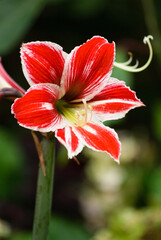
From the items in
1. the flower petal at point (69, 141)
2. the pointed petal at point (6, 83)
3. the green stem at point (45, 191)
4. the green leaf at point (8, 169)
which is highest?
the pointed petal at point (6, 83)

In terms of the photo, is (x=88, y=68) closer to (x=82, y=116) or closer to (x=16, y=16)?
(x=82, y=116)

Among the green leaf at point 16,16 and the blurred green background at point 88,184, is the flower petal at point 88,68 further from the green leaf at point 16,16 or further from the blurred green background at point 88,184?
the green leaf at point 16,16

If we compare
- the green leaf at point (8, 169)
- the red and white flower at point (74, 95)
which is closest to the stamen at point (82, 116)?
the red and white flower at point (74, 95)

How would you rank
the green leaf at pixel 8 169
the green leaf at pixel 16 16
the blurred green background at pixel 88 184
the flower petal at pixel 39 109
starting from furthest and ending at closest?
the green leaf at pixel 16 16 < the green leaf at pixel 8 169 < the blurred green background at pixel 88 184 < the flower petal at pixel 39 109

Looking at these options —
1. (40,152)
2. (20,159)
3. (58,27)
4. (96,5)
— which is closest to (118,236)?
(20,159)

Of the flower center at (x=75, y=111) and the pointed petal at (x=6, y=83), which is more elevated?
the pointed petal at (x=6, y=83)

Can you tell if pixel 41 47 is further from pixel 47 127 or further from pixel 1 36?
pixel 1 36

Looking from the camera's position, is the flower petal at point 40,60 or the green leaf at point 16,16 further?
the green leaf at point 16,16

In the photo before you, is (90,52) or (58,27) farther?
(58,27)
